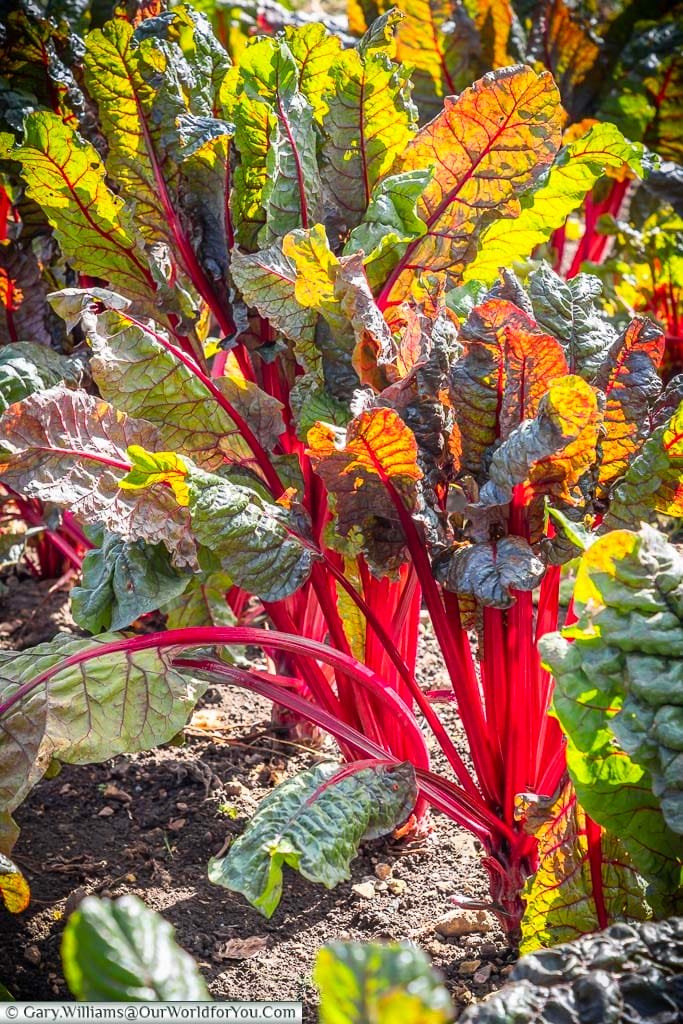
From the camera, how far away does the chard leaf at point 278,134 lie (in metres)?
1.82

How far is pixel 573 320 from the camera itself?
1746 mm

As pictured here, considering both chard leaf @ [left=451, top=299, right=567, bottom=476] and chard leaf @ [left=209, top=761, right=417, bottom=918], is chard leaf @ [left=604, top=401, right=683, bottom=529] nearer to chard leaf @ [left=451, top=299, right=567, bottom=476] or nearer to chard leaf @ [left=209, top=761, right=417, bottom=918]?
chard leaf @ [left=451, top=299, right=567, bottom=476]

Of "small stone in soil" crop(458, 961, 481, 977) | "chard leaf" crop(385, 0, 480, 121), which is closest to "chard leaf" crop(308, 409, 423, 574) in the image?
"small stone in soil" crop(458, 961, 481, 977)

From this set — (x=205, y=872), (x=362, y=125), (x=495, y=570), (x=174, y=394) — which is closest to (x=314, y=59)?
(x=362, y=125)

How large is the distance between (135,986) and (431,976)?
22 cm

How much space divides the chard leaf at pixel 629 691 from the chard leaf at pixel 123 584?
0.67 m

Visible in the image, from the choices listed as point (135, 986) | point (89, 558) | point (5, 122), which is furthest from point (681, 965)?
point (5, 122)

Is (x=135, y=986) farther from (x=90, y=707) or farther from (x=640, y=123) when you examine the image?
(x=640, y=123)

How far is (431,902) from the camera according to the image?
177 centimetres

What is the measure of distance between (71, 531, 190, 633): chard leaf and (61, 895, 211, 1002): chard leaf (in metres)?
0.87

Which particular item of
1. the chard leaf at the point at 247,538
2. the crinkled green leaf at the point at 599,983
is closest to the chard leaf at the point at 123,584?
the chard leaf at the point at 247,538

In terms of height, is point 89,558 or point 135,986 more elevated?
point 135,986

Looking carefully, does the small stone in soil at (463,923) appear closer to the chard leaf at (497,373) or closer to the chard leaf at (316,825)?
the chard leaf at (316,825)

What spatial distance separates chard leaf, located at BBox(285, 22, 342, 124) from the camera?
1.95 metres
